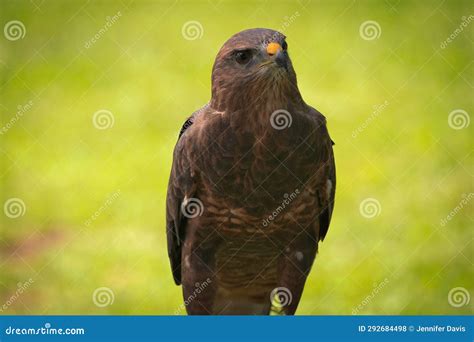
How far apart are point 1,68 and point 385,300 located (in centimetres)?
361

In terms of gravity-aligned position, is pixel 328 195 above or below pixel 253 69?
below

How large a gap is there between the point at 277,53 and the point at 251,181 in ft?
2.78

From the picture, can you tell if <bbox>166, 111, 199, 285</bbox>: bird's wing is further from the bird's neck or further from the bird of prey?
the bird's neck

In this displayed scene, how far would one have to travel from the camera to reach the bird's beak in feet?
16.3

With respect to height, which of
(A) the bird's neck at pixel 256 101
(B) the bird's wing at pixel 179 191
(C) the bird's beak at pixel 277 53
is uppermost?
(C) the bird's beak at pixel 277 53

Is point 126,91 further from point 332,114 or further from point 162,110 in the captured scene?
point 332,114

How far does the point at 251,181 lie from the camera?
17.5ft

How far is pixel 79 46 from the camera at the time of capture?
7.51m

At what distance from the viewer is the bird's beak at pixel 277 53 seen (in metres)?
4.97

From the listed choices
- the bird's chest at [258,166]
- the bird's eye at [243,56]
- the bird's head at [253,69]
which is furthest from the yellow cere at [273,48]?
the bird's chest at [258,166]

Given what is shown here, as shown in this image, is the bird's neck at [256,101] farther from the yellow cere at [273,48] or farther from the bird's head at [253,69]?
the yellow cere at [273,48]

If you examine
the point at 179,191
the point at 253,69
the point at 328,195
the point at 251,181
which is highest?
the point at 253,69

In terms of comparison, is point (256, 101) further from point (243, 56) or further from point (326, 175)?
point (326, 175)

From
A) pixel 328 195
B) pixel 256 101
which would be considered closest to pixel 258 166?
pixel 256 101
